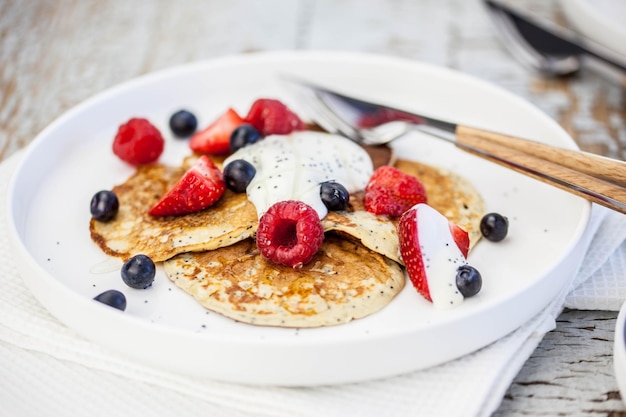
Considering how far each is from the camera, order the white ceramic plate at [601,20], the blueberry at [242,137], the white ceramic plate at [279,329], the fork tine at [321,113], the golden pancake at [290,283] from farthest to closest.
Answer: the white ceramic plate at [601,20] → the fork tine at [321,113] → the blueberry at [242,137] → the golden pancake at [290,283] → the white ceramic plate at [279,329]

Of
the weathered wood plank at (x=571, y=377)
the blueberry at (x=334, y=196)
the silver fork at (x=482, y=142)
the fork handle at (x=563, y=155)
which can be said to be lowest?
the weathered wood plank at (x=571, y=377)

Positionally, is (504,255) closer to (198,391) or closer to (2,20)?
(198,391)

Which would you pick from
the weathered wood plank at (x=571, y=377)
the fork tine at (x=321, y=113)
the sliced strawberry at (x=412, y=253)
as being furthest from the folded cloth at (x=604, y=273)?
the fork tine at (x=321, y=113)

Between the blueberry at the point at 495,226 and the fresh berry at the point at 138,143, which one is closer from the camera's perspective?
the blueberry at the point at 495,226

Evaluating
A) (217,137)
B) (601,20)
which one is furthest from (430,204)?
(601,20)

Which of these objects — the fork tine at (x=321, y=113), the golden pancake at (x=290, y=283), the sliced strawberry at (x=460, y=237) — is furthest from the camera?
the fork tine at (x=321, y=113)

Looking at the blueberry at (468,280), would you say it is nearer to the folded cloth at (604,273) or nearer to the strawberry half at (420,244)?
the strawberry half at (420,244)

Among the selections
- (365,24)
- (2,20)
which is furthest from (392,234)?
(2,20)

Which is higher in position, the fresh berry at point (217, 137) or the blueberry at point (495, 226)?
the blueberry at point (495, 226)
